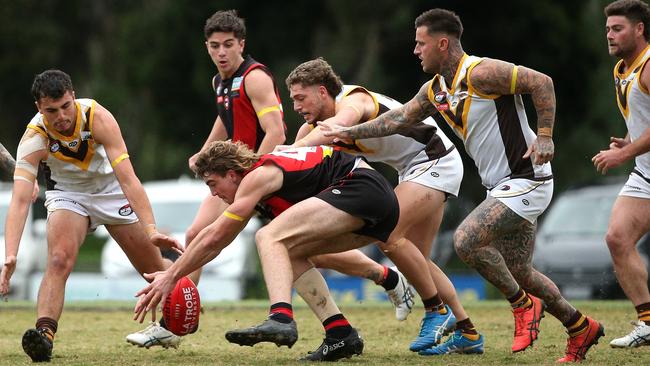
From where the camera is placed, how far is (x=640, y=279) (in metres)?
8.75

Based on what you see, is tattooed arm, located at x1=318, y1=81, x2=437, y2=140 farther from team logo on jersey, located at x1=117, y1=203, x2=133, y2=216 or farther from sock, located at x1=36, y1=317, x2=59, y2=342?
sock, located at x1=36, y1=317, x2=59, y2=342

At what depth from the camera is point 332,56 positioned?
25.0 m

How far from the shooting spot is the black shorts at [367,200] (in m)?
7.71

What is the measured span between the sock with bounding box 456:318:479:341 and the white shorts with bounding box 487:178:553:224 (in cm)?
96

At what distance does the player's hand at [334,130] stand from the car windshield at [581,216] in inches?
360

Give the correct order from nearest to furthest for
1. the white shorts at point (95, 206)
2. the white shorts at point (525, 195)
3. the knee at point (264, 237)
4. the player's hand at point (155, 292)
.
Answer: the player's hand at point (155, 292) → the knee at point (264, 237) → the white shorts at point (525, 195) → the white shorts at point (95, 206)

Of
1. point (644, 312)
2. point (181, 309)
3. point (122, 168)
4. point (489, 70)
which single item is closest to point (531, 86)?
point (489, 70)

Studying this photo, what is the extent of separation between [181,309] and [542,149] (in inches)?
102

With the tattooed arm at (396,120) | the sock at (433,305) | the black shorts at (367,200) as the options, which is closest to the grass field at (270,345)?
the sock at (433,305)

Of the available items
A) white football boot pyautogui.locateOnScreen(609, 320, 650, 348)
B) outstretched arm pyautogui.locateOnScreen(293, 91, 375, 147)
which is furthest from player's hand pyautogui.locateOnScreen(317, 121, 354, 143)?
white football boot pyautogui.locateOnScreen(609, 320, 650, 348)

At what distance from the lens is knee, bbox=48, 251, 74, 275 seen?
8.44 meters

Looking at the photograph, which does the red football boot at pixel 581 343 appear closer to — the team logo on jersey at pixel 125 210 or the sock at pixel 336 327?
the sock at pixel 336 327

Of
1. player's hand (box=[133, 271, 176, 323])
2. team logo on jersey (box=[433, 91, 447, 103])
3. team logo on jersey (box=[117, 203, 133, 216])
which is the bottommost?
player's hand (box=[133, 271, 176, 323])

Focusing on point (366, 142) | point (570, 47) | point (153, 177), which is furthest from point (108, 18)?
point (366, 142)
